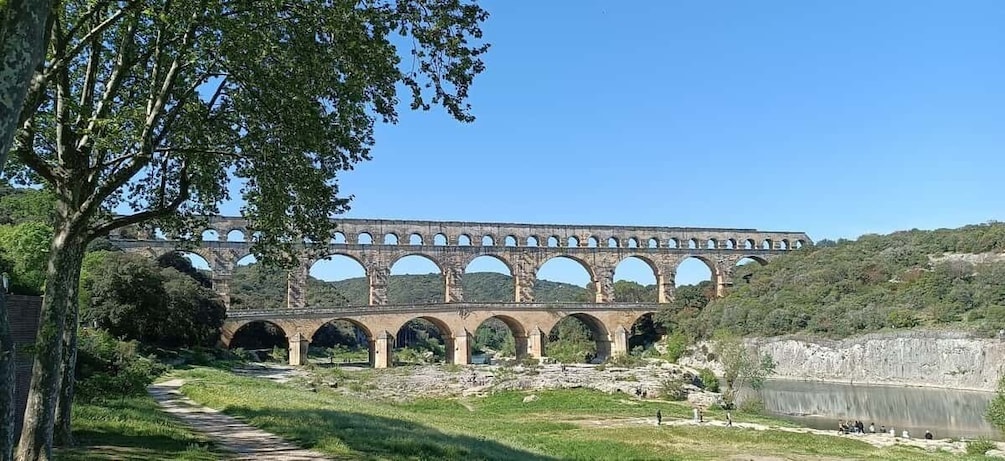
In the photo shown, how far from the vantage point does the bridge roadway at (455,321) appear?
150ft

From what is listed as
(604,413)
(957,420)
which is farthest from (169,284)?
(957,420)

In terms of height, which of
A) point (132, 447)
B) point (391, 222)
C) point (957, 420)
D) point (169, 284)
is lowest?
point (957, 420)

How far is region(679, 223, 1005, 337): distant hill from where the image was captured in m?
43.4

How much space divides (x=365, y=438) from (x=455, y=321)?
130ft

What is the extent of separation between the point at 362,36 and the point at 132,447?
6.36 metres

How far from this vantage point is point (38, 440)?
7816 mm

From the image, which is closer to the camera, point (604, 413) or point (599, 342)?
point (604, 413)

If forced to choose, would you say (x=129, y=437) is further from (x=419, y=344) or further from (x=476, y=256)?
(x=419, y=344)

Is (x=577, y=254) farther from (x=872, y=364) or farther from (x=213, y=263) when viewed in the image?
(x=213, y=263)

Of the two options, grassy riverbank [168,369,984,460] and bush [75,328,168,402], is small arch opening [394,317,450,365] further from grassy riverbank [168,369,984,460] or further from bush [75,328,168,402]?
bush [75,328,168,402]

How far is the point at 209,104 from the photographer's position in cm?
982

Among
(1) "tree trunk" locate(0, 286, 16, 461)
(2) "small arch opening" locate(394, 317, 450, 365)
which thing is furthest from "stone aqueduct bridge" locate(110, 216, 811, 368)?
(1) "tree trunk" locate(0, 286, 16, 461)

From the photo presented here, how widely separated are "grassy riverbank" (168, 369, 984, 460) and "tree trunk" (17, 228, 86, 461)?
378 cm

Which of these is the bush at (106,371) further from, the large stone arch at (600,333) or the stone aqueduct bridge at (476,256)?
the large stone arch at (600,333)
